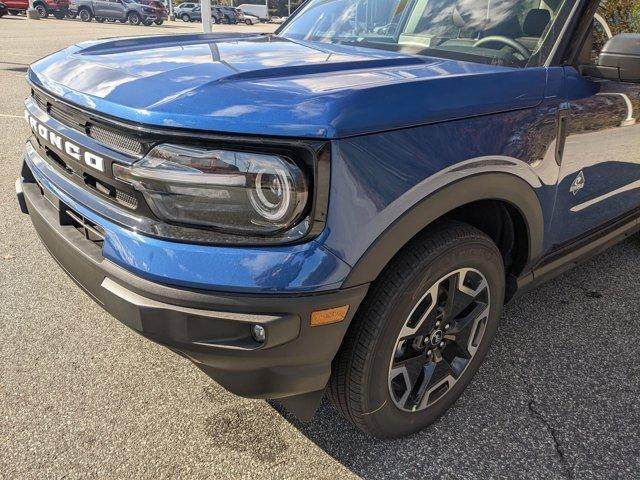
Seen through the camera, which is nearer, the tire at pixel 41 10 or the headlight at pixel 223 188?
the headlight at pixel 223 188

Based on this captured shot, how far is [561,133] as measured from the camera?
2.08 m

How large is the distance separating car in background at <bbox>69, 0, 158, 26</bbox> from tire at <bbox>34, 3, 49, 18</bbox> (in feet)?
5.09

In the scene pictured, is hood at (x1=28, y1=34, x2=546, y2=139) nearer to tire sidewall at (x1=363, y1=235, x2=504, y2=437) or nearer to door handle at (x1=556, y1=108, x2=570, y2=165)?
door handle at (x1=556, y1=108, x2=570, y2=165)

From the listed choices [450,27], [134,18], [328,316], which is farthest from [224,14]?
[328,316]

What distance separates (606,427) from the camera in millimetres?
2182

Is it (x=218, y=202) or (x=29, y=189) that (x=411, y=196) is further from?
(x=29, y=189)

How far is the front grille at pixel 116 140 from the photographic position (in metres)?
1.55

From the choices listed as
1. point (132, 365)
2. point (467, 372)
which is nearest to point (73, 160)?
point (132, 365)

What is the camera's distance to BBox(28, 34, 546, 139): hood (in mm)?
1446

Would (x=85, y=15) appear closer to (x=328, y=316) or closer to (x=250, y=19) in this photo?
(x=250, y=19)

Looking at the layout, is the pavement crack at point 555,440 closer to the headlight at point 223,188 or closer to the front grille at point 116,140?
the headlight at point 223,188

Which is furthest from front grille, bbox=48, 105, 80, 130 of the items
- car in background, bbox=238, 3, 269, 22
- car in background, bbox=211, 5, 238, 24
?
car in background, bbox=238, 3, 269, 22

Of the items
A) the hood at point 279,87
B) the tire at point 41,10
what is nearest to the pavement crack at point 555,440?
the hood at point 279,87

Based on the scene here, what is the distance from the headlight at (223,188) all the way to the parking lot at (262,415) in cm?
100
